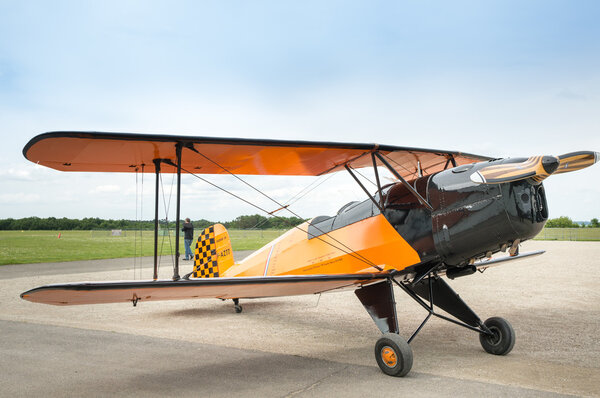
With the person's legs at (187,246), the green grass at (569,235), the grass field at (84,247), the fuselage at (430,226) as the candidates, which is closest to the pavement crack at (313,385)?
the fuselage at (430,226)

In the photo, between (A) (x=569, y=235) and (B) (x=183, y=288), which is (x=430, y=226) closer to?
(B) (x=183, y=288)

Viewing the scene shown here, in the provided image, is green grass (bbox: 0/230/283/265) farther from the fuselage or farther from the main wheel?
the main wheel

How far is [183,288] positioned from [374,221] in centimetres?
249

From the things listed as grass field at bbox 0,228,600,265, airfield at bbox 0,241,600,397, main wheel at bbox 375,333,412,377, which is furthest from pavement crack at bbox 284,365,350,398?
grass field at bbox 0,228,600,265

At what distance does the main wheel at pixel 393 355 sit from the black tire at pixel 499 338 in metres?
1.51

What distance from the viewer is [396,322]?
5062 millimetres

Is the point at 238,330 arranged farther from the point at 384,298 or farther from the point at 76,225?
the point at 76,225

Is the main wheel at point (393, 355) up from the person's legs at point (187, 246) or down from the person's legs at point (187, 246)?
down

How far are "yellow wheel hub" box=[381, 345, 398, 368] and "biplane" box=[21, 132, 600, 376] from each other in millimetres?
10

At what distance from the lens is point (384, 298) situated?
520 cm

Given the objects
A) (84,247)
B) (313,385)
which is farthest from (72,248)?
(313,385)

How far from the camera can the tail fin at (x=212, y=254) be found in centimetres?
840

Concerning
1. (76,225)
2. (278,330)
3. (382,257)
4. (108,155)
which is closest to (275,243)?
(278,330)

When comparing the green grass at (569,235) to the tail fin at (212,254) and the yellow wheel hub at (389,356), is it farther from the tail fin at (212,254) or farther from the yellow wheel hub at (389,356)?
the yellow wheel hub at (389,356)
